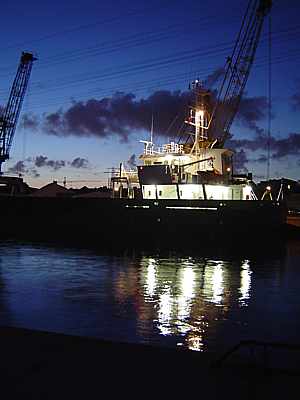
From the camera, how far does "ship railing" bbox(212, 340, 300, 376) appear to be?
743cm

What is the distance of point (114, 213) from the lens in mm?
53812

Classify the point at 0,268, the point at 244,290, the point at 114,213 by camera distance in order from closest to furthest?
1. the point at 244,290
2. the point at 0,268
3. the point at 114,213

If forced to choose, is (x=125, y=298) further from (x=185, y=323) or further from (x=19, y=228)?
(x=19, y=228)

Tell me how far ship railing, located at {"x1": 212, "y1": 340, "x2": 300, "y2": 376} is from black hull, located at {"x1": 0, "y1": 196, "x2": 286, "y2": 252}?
3337 cm

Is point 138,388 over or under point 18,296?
over

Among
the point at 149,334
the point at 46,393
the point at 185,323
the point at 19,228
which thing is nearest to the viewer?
the point at 46,393

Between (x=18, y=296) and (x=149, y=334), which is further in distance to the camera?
(x=18, y=296)

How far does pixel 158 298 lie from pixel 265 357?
39.5 ft

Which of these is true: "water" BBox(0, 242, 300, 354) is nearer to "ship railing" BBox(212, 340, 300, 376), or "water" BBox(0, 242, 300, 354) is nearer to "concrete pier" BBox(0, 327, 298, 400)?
"ship railing" BBox(212, 340, 300, 376)

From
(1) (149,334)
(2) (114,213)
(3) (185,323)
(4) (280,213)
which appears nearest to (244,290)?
(3) (185,323)

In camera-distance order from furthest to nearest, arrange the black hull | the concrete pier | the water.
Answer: the black hull, the water, the concrete pier

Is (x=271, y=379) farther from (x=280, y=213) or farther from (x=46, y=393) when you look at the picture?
(x=280, y=213)

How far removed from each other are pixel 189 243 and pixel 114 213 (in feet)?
36.2

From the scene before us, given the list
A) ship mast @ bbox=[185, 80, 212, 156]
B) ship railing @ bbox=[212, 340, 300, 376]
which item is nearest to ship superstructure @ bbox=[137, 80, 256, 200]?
ship mast @ bbox=[185, 80, 212, 156]
